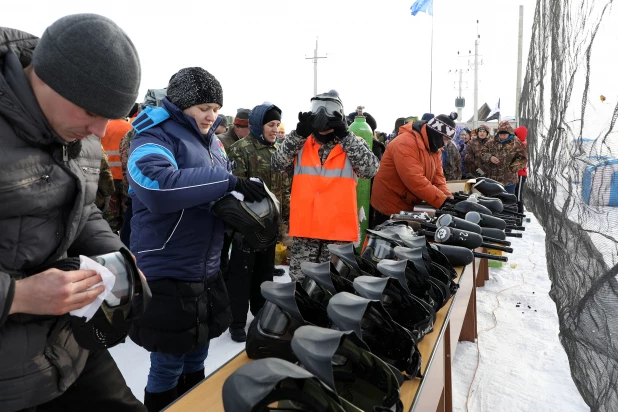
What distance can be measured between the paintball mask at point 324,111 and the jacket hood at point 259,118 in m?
0.79

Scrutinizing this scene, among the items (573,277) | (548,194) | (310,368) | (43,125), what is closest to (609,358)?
(573,277)

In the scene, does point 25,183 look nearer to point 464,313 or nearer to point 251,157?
point 464,313

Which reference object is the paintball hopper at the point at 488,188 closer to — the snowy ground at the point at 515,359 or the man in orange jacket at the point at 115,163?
the snowy ground at the point at 515,359

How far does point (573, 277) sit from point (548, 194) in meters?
2.10

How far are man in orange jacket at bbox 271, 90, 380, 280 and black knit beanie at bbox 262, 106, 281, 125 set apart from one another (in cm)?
71

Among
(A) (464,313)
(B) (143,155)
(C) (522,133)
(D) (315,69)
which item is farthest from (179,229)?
(D) (315,69)

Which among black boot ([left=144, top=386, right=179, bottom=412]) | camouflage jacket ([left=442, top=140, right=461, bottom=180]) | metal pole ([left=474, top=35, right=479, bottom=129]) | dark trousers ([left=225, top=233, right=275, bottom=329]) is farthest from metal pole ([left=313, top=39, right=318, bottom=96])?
black boot ([left=144, top=386, right=179, bottom=412])

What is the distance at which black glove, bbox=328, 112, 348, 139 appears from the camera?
2.76 metres

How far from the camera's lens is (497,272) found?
528 cm

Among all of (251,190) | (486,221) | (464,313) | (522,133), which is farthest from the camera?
(522,133)

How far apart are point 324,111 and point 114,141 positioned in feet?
8.48

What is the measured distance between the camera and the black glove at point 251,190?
1775 mm

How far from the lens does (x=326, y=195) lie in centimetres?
295

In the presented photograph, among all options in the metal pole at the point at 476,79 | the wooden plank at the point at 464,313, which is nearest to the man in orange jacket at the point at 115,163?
the wooden plank at the point at 464,313
